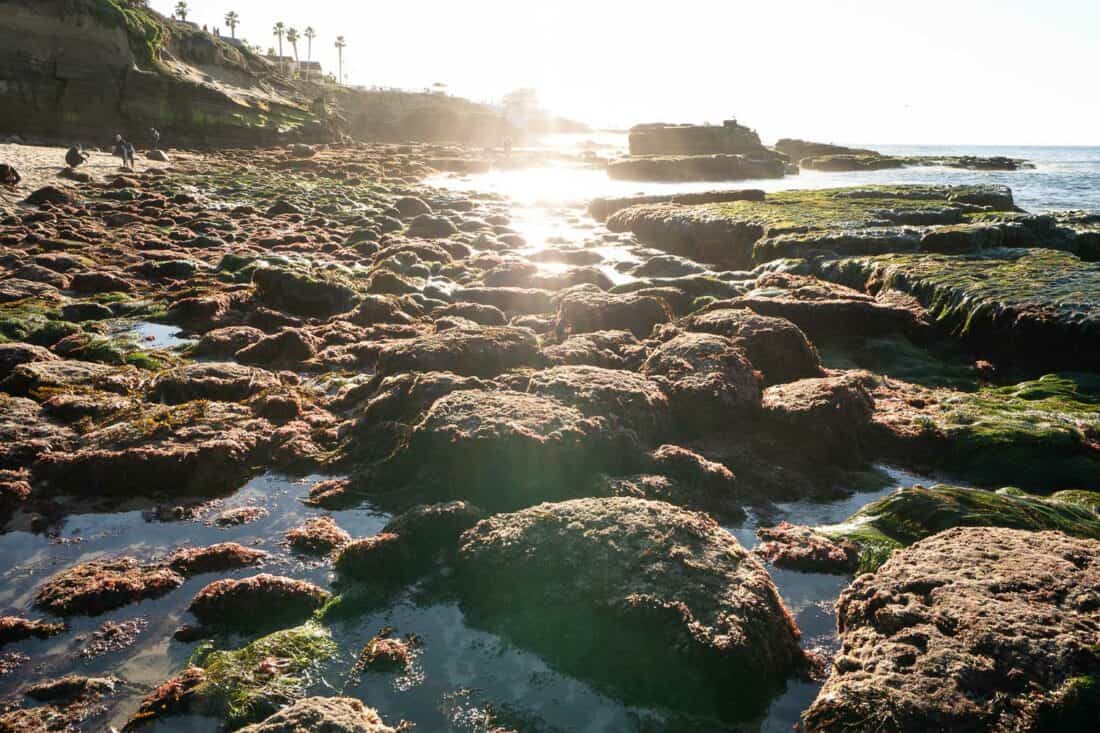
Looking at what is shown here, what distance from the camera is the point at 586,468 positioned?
7.39m

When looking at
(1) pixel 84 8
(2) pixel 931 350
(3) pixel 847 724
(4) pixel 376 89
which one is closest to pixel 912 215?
(2) pixel 931 350

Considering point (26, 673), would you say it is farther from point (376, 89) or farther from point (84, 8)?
point (376, 89)

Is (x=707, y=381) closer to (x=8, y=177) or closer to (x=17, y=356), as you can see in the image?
(x=17, y=356)

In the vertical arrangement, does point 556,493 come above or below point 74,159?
below

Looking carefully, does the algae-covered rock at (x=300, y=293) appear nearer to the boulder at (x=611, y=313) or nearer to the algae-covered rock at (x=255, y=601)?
the boulder at (x=611, y=313)

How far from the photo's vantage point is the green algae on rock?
11195mm

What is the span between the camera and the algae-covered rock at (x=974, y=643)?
3.96 meters

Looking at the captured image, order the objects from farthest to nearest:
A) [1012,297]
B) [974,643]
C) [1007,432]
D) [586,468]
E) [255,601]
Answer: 1. [1012,297]
2. [1007,432]
3. [586,468]
4. [255,601]
5. [974,643]

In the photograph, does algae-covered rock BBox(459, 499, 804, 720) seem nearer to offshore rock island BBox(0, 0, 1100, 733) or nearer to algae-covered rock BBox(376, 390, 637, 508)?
offshore rock island BBox(0, 0, 1100, 733)

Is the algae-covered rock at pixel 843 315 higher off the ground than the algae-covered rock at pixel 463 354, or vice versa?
the algae-covered rock at pixel 843 315

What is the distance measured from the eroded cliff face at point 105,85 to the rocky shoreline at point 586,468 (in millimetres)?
38381

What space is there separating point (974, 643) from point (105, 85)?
206ft

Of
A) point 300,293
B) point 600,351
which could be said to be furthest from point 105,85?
point 600,351

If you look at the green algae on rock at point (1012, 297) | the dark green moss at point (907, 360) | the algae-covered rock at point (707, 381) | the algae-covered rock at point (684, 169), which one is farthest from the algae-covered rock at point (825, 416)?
the algae-covered rock at point (684, 169)
